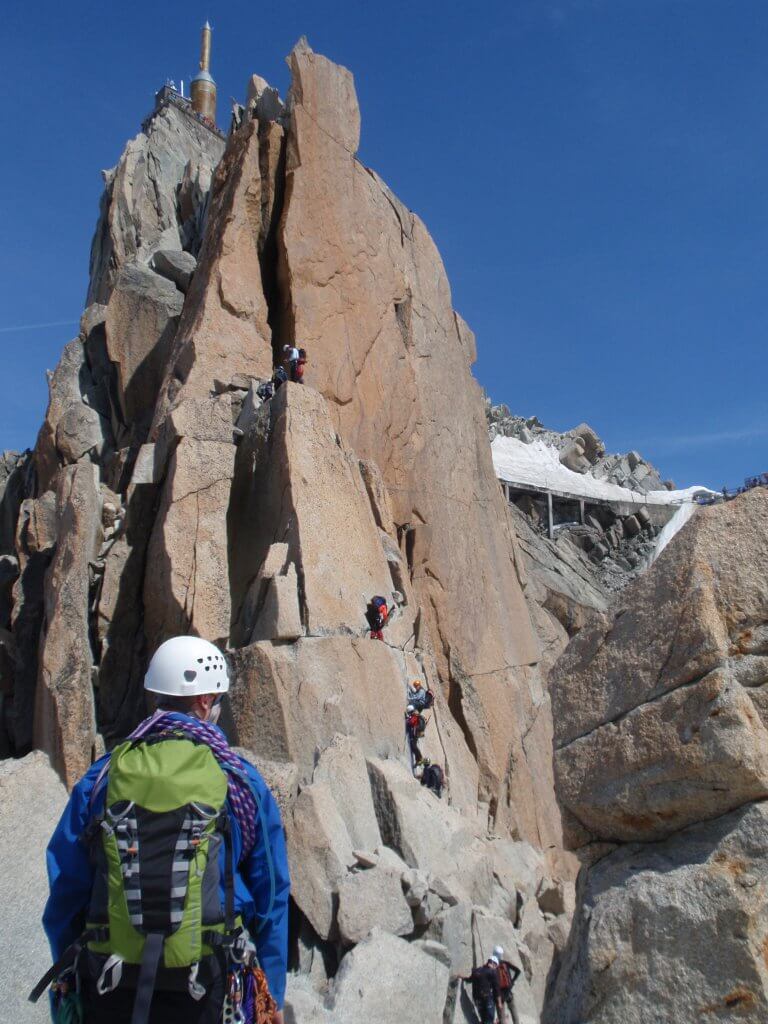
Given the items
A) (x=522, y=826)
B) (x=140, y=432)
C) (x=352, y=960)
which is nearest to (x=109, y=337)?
(x=140, y=432)

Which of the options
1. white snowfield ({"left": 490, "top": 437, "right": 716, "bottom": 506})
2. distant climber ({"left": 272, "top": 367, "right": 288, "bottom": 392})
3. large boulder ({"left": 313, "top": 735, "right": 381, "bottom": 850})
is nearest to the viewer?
large boulder ({"left": 313, "top": 735, "right": 381, "bottom": 850})

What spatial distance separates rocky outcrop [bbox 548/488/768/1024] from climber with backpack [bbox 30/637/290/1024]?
1.54 metres

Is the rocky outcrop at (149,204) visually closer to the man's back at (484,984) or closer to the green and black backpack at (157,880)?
the man's back at (484,984)

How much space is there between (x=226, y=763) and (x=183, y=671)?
379 millimetres

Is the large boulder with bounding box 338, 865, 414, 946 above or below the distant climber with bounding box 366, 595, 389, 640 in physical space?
below

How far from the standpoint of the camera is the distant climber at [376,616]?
1240 centimetres

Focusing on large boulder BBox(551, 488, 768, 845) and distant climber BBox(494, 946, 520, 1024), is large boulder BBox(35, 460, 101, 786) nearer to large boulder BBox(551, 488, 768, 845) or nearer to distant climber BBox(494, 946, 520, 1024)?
distant climber BBox(494, 946, 520, 1024)

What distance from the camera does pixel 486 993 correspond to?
7.71 metres

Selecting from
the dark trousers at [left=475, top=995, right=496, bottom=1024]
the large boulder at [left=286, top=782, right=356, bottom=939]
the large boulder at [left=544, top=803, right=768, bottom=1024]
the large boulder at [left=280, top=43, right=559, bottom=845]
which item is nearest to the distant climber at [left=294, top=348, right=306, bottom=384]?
the large boulder at [left=280, top=43, right=559, bottom=845]

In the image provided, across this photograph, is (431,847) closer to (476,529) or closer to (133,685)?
(133,685)

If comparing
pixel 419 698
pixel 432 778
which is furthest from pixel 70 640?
pixel 432 778

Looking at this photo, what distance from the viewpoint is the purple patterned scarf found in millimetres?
3139

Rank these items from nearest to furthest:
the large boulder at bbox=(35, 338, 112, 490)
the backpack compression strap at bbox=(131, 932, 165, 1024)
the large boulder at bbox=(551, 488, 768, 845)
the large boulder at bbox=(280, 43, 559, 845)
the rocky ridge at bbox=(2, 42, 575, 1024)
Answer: the backpack compression strap at bbox=(131, 932, 165, 1024), the large boulder at bbox=(551, 488, 768, 845), the rocky ridge at bbox=(2, 42, 575, 1024), the large boulder at bbox=(280, 43, 559, 845), the large boulder at bbox=(35, 338, 112, 490)

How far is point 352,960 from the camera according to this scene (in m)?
7.25
